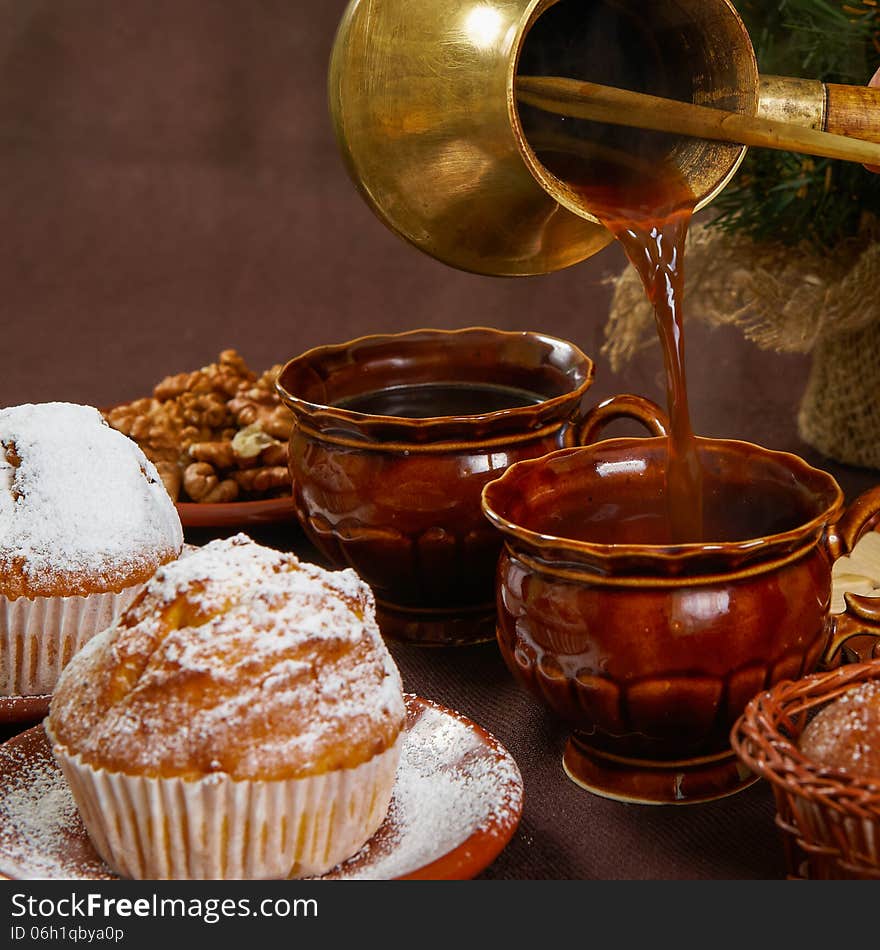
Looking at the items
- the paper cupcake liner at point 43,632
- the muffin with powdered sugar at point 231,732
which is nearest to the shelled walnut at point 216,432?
the paper cupcake liner at point 43,632

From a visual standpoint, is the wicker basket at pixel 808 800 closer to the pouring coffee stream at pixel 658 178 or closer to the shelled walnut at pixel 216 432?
the pouring coffee stream at pixel 658 178

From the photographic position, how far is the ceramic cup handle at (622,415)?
1.09m

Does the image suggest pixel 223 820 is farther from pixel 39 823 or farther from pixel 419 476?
pixel 419 476

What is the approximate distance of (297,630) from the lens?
0.78m

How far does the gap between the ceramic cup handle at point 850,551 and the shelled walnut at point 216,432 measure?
0.60 meters

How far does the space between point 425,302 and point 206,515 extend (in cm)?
102

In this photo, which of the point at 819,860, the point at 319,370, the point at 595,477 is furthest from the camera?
the point at 319,370

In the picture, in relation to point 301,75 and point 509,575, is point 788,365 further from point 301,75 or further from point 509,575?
point 509,575

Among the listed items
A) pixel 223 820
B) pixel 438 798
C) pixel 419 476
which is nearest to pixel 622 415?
pixel 419 476

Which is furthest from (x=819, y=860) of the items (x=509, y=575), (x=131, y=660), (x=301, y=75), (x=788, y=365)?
(x=301, y=75)

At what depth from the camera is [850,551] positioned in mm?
935

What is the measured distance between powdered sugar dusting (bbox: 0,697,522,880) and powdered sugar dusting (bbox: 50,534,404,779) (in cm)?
6

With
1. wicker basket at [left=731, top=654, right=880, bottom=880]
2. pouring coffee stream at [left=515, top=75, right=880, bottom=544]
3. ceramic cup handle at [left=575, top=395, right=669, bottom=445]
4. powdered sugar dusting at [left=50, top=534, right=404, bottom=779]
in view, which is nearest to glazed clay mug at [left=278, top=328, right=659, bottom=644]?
ceramic cup handle at [left=575, top=395, right=669, bottom=445]

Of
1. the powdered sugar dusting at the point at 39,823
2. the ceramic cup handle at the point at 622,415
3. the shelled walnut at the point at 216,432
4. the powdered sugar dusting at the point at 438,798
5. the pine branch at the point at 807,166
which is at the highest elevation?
the pine branch at the point at 807,166
